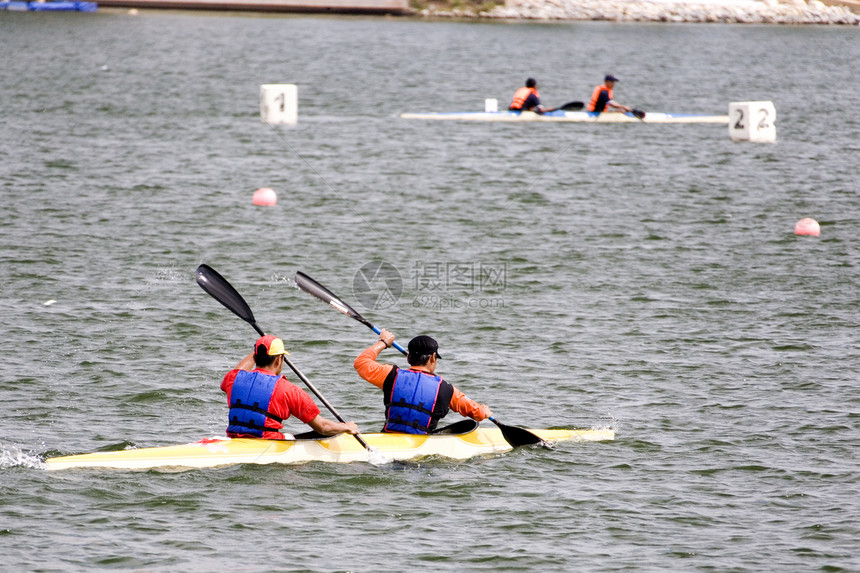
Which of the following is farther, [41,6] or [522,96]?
[41,6]

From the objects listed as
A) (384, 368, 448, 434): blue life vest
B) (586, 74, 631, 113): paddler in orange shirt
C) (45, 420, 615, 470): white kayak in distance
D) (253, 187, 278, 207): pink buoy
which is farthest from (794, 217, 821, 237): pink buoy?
(384, 368, 448, 434): blue life vest

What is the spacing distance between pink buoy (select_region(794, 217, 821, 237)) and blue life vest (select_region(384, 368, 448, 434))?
12750mm

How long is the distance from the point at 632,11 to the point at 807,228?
→ 5348 cm

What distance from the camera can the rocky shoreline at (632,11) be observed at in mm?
71375

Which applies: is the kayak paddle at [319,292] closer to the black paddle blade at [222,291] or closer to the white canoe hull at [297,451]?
the black paddle blade at [222,291]

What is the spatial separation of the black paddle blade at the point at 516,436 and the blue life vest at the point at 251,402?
94.8 inches

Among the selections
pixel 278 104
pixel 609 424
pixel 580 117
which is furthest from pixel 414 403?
pixel 278 104

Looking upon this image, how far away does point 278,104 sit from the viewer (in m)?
31.8

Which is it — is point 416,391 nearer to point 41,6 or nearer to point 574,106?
point 574,106

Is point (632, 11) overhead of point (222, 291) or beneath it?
overhead

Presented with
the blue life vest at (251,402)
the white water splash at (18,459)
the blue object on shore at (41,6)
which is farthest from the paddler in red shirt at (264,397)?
the blue object on shore at (41,6)

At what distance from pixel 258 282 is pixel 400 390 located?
7.67 metres

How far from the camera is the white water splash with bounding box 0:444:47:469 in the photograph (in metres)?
10.5

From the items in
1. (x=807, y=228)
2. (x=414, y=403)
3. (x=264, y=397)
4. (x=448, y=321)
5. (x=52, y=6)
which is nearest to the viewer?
(x=264, y=397)
